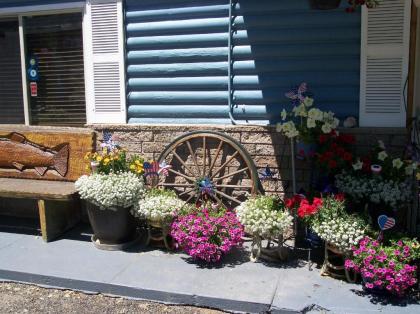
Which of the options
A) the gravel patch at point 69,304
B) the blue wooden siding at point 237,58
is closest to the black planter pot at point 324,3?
the blue wooden siding at point 237,58

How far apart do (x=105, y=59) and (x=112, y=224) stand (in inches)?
65.4

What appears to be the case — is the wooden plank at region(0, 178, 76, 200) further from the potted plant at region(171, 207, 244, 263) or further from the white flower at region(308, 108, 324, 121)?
the white flower at region(308, 108, 324, 121)

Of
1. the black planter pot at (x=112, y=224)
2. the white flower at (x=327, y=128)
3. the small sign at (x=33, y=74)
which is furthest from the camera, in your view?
the small sign at (x=33, y=74)

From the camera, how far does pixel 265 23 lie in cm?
459

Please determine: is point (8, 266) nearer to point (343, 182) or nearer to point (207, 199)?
point (207, 199)

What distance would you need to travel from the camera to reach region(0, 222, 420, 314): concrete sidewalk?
3605 mm

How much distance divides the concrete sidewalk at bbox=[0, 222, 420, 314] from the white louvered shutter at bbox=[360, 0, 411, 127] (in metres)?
1.44

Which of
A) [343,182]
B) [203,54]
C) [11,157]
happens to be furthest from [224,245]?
[11,157]

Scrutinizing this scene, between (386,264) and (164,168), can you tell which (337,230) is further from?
(164,168)

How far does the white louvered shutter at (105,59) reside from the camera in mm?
5031

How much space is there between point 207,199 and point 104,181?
3.22 ft

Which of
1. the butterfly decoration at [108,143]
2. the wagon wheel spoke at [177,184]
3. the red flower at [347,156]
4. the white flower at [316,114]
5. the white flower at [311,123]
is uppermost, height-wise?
the white flower at [316,114]

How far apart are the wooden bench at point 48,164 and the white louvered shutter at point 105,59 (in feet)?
1.01

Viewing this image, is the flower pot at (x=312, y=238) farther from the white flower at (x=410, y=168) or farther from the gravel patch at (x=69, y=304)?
the gravel patch at (x=69, y=304)
